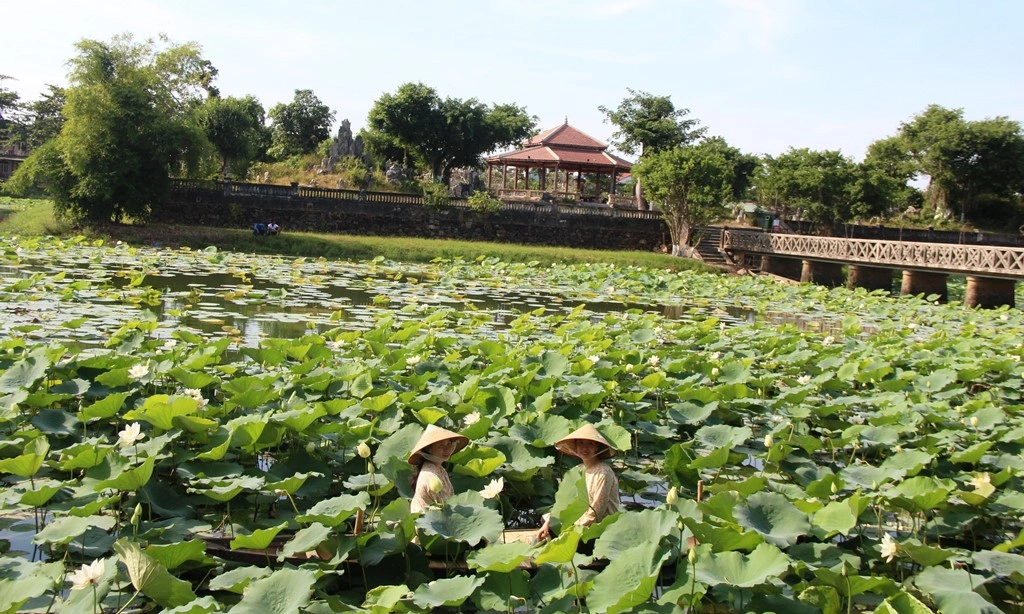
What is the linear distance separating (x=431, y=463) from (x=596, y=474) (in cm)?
73

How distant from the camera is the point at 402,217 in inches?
1124

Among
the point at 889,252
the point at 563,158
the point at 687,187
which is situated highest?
the point at 563,158

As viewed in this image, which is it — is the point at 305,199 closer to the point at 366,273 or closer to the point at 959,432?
the point at 366,273

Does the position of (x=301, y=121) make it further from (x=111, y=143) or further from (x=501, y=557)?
(x=501, y=557)

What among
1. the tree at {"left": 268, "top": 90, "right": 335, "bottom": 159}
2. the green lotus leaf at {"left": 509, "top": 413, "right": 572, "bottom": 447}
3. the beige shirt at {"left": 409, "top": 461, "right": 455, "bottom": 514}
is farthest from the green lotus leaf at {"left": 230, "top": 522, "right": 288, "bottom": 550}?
the tree at {"left": 268, "top": 90, "right": 335, "bottom": 159}

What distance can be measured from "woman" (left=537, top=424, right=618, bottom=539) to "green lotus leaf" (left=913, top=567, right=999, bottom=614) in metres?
1.26

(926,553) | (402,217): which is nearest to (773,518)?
(926,553)

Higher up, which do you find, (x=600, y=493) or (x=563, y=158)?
(x=563, y=158)

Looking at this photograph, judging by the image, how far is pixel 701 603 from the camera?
3127 mm

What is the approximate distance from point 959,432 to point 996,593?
1932 millimetres

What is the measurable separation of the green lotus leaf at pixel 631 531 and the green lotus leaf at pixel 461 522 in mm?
370

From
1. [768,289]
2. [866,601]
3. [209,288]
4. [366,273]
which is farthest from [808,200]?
[866,601]

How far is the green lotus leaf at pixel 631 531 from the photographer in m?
3.04

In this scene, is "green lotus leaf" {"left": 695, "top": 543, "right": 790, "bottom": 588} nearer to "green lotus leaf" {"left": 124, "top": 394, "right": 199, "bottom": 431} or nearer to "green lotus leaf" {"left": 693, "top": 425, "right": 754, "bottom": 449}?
"green lotus leaf" {"left": 693, "top": 425, "right": 754, "bottom": 449}
